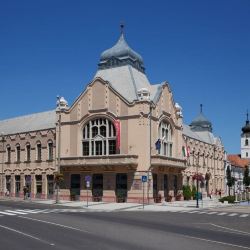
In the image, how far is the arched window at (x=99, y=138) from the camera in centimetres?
5122

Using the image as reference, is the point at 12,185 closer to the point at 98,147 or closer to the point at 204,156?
the point at 98,147

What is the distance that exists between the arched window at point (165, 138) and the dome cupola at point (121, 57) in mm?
9107

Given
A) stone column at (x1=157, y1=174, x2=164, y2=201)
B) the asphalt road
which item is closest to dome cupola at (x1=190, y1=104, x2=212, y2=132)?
stone column at (x1=157, y1=174, x2=164, y2=201)

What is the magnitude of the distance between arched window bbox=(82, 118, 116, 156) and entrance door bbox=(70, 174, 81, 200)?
312 cm

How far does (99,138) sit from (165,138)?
8.25 m

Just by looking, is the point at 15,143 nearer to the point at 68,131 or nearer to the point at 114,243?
the point at 68,131

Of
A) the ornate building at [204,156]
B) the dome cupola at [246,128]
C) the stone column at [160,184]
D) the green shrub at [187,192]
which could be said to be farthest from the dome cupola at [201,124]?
the dome cupola at [246,128]

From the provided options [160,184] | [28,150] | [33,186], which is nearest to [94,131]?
[160,184]

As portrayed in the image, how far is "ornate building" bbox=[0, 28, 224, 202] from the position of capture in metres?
49.2

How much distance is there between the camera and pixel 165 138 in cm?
5406

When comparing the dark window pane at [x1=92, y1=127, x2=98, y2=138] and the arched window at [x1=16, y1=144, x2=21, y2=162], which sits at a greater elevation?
the dark window pane at [x1=92, y1=127, x2=98, y2=138]

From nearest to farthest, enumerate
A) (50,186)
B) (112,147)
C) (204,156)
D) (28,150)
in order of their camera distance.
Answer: (112,147), (50,186), (28,150), (204,156)

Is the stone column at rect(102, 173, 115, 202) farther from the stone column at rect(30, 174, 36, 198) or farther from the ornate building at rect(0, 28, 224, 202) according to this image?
the stone column at rect(30, 174, 36, 198)

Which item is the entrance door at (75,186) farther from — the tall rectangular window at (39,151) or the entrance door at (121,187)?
the tall rectangular window at (39,151)
